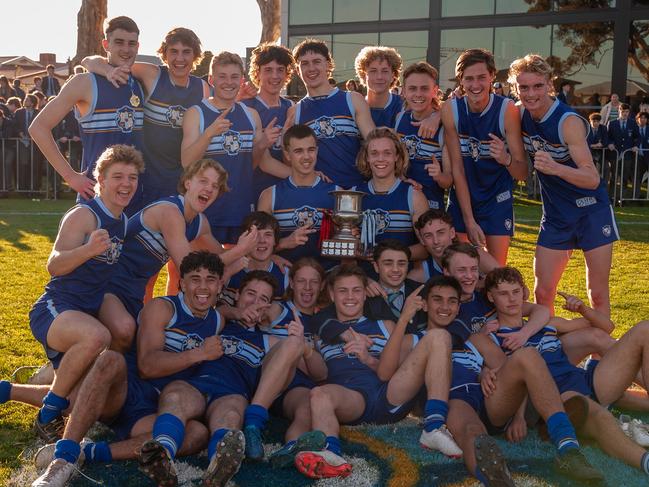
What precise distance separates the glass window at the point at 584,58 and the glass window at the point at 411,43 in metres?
3.70

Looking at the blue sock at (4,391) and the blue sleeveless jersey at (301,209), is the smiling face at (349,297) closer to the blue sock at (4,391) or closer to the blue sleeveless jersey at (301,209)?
the blue sleeveless jersey at (301,209)

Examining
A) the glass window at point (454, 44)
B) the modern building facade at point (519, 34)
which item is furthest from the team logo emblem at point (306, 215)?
the glass window at point (454, 44)

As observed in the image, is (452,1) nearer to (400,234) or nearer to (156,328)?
(400,234)

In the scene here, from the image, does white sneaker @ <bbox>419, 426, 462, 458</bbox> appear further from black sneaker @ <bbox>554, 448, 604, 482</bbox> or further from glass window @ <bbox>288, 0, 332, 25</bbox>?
glass window @ <bbox>288, 0, 332, 25</bbox>

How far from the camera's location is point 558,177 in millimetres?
5641

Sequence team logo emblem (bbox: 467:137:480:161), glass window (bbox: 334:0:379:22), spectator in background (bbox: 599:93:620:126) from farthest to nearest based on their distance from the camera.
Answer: glass window (bbox: 334:0:379:22) → spectator in background (bbox: 599:93:620:126) → team logo emblem (bbox: 467:137:480:161)

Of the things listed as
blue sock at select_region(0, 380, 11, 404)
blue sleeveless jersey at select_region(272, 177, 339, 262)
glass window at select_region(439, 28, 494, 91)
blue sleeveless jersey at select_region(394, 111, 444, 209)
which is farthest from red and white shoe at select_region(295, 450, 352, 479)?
glass window at select_region(439, 28, 494, 91)

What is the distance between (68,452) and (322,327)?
1.82 meters

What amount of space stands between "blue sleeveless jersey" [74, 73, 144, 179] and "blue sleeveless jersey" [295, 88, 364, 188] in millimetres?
1291

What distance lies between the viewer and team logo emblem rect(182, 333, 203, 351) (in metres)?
4.59

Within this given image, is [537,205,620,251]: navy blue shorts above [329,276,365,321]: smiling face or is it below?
above

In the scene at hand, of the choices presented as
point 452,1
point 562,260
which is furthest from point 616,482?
point 452,1

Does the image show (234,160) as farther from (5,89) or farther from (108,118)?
(5,89)

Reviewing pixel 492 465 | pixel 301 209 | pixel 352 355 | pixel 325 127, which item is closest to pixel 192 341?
pixel 352 355
